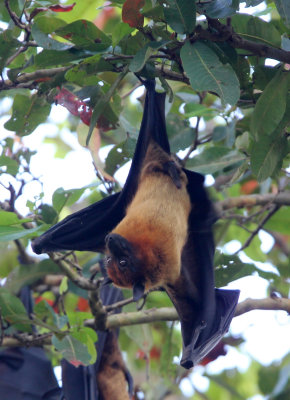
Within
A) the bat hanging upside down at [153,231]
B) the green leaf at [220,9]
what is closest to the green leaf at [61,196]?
the bat hanging upside down at [153,231]

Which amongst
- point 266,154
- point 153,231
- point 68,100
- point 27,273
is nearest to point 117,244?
point 153,231

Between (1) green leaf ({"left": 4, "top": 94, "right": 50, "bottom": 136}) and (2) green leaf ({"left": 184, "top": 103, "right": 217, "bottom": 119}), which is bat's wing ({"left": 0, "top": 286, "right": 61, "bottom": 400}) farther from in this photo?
(2) green leaf ({"left": 184, "top": 103, "right": 217, "bottom": 119})

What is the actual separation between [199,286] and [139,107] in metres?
2.69

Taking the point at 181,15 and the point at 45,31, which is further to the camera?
the point at 45,31

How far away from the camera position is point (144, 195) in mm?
4672

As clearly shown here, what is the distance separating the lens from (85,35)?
3.61 metres

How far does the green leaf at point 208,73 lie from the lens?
130 inches

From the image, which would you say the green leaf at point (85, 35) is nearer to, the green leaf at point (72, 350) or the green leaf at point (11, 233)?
the green leaf at point (11, 233)

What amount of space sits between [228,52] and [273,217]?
2697 millimetres

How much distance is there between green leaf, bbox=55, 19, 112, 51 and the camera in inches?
141

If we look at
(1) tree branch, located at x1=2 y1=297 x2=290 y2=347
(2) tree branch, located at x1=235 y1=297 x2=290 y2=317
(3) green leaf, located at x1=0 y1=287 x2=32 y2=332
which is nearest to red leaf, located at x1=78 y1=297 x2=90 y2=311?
(1) tree branch, located at x1=2 y1=297 x2=290 y2=347

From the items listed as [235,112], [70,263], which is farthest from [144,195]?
[235,112]

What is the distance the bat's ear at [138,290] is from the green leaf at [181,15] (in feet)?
5.79

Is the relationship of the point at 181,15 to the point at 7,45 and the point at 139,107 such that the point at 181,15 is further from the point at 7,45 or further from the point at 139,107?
the point at 139,107
